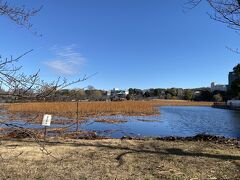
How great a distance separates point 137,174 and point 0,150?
4319 millimetres

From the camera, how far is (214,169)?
27.1 ft

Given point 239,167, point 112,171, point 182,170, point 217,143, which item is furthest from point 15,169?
point 217,143

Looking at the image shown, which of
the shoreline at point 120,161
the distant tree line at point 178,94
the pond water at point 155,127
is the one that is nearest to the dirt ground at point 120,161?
the shoreline at point 120,161

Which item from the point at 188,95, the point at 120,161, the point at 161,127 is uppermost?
the point at 188,95

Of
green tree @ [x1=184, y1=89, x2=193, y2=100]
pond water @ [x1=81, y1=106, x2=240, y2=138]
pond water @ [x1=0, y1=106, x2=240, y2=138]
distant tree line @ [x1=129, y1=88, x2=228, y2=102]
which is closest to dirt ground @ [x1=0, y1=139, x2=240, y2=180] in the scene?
pond water @ [x1=0, y1=106, x2=240, y2=138]

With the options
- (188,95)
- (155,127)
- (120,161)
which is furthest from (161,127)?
(188,95)

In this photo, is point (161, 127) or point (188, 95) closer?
point (161, 127)

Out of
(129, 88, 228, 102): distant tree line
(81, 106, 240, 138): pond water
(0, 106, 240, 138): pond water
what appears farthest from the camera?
(129, 88, 228, 102): distant tree line

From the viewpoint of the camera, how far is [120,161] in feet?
29.3

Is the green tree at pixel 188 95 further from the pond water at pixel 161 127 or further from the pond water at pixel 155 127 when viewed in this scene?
the pond water at pixel 155 127

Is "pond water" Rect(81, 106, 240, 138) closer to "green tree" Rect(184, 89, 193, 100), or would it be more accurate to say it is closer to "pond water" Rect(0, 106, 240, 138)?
"pond water" Rect(0, 106, 240, 138)

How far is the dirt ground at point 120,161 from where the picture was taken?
773cm

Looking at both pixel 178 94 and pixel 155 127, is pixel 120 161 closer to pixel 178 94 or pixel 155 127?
pixel 155 127

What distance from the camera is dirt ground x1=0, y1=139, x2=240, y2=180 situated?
7.73m
